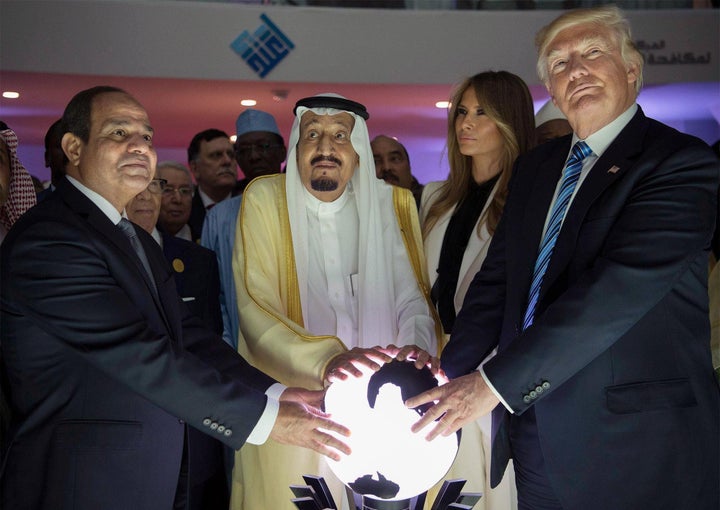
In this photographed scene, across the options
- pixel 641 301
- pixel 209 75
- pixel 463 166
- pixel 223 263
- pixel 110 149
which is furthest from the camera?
pixel 209 75

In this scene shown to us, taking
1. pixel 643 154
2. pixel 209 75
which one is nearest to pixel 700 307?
pixel 643 154

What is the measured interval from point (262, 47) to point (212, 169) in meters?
4.30

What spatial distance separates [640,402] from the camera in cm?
223

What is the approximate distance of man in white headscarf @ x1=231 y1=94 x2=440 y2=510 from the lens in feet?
10.6

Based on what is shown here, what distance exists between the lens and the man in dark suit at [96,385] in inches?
88.9

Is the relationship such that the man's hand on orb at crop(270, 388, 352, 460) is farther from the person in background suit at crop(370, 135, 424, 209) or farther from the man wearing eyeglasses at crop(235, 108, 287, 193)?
the person in background suit at crop(370, 135, 424, 209)

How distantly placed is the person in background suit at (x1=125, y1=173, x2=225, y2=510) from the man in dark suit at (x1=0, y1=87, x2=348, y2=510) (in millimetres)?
1576

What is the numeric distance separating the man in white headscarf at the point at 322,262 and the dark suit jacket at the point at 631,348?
1017 mm

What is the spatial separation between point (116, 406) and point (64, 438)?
0.52ft

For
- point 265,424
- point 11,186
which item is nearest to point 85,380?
point 265,424

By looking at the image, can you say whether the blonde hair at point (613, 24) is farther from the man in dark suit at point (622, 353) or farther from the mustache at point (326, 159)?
the mustache at point (326, 159)

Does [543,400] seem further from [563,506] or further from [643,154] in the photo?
[643,154]

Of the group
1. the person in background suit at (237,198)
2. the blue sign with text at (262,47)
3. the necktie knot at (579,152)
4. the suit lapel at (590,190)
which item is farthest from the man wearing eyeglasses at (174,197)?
the blue sign with text at (262,47)

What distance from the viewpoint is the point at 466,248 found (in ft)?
11.7
